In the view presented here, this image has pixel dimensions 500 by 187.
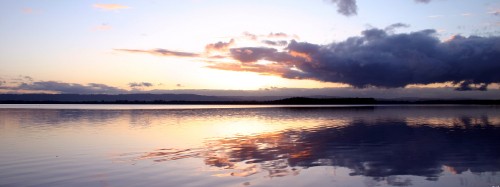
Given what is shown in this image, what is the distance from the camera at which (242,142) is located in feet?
86.7

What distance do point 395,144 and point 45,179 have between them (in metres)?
19.6

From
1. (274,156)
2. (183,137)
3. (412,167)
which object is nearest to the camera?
(412,167)

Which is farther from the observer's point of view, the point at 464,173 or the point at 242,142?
the point at 242,142

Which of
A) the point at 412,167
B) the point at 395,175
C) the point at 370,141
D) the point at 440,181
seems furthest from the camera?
the point at 370,141

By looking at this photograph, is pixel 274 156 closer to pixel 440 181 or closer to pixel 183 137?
pixel 440 181

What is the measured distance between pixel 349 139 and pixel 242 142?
298 inches

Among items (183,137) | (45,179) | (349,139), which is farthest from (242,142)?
(45,179)

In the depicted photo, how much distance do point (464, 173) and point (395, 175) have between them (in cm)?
266


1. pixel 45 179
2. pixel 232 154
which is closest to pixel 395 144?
pixel 232 154

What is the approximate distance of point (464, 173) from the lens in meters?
15.3

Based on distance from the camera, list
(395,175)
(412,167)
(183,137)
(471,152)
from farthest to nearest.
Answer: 1. (183,137)
2. (471,152)
3. (412,167)
4. (395,175)

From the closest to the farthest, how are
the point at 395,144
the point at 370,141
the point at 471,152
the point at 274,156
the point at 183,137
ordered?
the point at 274,156, the point at 471,152, the point at 395,144, the point at 370,141, the point at 183,137

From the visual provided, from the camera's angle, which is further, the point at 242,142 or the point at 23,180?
the point at 242,142

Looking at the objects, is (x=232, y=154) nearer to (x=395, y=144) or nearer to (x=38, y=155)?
(x=38, y=155)
